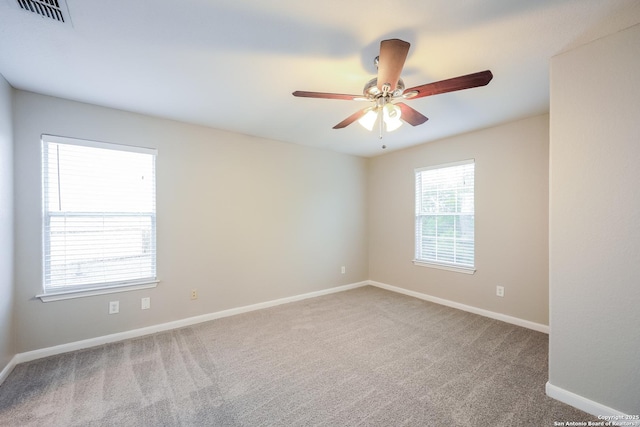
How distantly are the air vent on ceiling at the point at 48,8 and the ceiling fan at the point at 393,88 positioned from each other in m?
1.34

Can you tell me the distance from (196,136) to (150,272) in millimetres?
1669

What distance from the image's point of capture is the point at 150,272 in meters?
2.94

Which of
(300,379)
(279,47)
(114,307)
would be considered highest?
(279,47)

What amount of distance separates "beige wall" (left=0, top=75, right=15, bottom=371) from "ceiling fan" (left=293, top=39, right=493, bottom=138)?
241 centimetres

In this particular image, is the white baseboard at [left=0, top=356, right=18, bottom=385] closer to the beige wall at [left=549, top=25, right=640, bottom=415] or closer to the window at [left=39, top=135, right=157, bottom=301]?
the window at [left=39, top=135, right=157, bottom=301]

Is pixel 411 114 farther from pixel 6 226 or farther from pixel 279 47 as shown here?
pixel 6 226

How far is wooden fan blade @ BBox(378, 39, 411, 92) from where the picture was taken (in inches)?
52.6

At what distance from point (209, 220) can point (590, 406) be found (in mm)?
3722

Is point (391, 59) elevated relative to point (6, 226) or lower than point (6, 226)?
elevated

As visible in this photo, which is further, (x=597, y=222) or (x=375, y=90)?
(x=375, y=90)

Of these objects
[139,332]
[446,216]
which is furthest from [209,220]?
[446,216]

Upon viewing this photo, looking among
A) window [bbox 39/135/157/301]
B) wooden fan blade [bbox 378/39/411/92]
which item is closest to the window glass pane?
window [bbox 39/135/157/301]

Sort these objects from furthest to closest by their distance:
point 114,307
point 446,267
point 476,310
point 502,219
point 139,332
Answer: point 446,267, point 476,310, point 502,219, point 139,332, point 114,307

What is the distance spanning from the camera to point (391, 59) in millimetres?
1449
